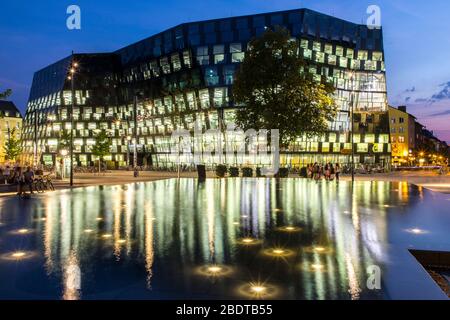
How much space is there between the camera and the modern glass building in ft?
Answer: 220

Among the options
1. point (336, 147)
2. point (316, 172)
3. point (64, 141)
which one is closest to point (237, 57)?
point (336, 147)

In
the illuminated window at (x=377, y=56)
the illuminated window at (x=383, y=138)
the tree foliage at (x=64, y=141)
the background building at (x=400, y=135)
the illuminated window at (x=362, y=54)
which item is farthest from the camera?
the background building at (x=400, y=135)

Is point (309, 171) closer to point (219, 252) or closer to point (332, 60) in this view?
point (219, 252)

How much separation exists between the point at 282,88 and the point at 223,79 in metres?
36.1

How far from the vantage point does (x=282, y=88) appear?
32.6 m

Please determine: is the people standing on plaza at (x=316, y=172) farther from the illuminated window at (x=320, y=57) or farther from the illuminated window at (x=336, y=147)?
the illuminated window at (x=336, y=147)

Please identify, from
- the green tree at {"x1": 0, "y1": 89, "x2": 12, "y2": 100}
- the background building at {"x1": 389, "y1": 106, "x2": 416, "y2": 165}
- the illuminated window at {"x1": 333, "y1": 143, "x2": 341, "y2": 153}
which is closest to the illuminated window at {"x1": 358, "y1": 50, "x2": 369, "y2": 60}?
the illuminated window at {"x1": 333, "y1": 143, "x2": 341, "y2": 153}

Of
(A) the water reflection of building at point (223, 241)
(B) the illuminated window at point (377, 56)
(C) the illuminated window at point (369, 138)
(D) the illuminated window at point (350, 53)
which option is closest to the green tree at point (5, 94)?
(A) the water reflection of building at point (223, 241)

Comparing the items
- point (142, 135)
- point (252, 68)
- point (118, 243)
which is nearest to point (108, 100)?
point (142, 135)

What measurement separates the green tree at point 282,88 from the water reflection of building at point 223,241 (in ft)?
55.1

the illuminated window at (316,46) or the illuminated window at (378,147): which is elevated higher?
the illuminated window at (316,46)

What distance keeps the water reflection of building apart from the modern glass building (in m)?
43.0

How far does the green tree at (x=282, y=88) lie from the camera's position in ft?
106
